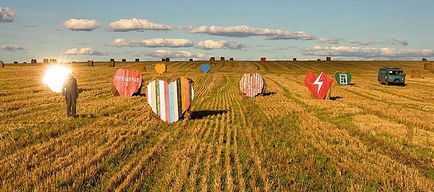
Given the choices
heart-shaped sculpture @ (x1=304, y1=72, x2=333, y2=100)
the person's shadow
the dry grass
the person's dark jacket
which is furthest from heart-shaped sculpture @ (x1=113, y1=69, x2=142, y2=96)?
heart-shaped sculpture @ (x1=304, y1=72, x2=333, y2=100)

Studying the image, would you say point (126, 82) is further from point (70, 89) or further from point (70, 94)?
point (70, 94)

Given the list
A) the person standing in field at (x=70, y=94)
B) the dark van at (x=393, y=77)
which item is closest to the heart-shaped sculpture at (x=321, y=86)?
the person standing in field at (x=70, y=94)

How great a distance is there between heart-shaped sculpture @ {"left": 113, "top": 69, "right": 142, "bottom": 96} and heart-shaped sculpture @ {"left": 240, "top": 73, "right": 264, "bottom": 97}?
22.3ft

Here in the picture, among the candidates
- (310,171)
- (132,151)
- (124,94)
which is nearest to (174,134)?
(132,151)

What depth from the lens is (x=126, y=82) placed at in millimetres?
27969

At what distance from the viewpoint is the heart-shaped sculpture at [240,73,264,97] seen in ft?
92.8

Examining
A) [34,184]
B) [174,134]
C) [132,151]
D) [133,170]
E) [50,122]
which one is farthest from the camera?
[50,122]

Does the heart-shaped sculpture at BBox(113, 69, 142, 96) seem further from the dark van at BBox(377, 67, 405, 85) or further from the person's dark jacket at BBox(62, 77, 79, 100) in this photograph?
the dark van at BBox(377, 67, 405, 85)

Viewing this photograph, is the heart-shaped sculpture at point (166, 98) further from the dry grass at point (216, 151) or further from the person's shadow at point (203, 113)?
the person's shadow at point (203, 113)

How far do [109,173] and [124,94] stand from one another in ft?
63.0

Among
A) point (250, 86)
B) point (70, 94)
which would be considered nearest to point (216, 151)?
point (70, 94)

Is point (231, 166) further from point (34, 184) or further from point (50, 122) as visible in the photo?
point (50, 122)

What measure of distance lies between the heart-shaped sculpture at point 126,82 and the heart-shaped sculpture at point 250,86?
6790mm

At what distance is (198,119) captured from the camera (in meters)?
17.4
